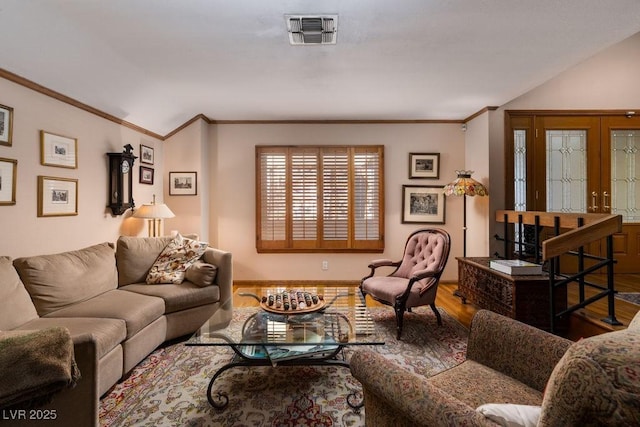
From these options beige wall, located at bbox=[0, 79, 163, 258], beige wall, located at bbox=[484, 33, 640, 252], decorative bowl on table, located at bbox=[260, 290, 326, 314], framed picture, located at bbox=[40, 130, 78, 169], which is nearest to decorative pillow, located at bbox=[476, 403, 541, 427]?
decorative bowl on table, located at bbox=[260, 290, 326, 314]

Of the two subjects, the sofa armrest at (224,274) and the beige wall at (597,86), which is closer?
the sofa armrest at (224,274)

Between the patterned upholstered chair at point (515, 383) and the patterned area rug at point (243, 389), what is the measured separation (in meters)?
0.78

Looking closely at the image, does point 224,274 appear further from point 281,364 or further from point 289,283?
point 289,283

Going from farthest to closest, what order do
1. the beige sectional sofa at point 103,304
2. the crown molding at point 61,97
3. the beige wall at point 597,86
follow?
the beige wall at point 597,86 < the crown molding at point 61,97 < the beige sectional sofa at point 103,304

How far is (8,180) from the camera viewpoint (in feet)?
7.81

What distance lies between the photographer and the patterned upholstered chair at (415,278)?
294 centimetres

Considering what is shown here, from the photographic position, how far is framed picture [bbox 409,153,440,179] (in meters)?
4.71

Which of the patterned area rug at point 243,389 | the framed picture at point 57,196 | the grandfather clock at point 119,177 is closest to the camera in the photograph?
the patterned area rug at point 243,389

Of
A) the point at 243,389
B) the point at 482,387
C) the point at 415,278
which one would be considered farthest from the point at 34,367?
the point at 415,278

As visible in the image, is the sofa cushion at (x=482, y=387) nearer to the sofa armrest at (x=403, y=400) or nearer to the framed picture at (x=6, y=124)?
the sofa armrest at (x=403, y=400)

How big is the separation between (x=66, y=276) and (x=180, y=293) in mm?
867

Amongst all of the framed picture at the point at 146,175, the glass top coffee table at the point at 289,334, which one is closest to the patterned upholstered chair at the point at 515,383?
the glass top coffee table at the point at 289,334

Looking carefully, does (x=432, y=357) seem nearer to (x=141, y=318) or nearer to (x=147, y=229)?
(x=141, y=318)

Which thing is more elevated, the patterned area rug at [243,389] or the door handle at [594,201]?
the door handle at [594,201]
